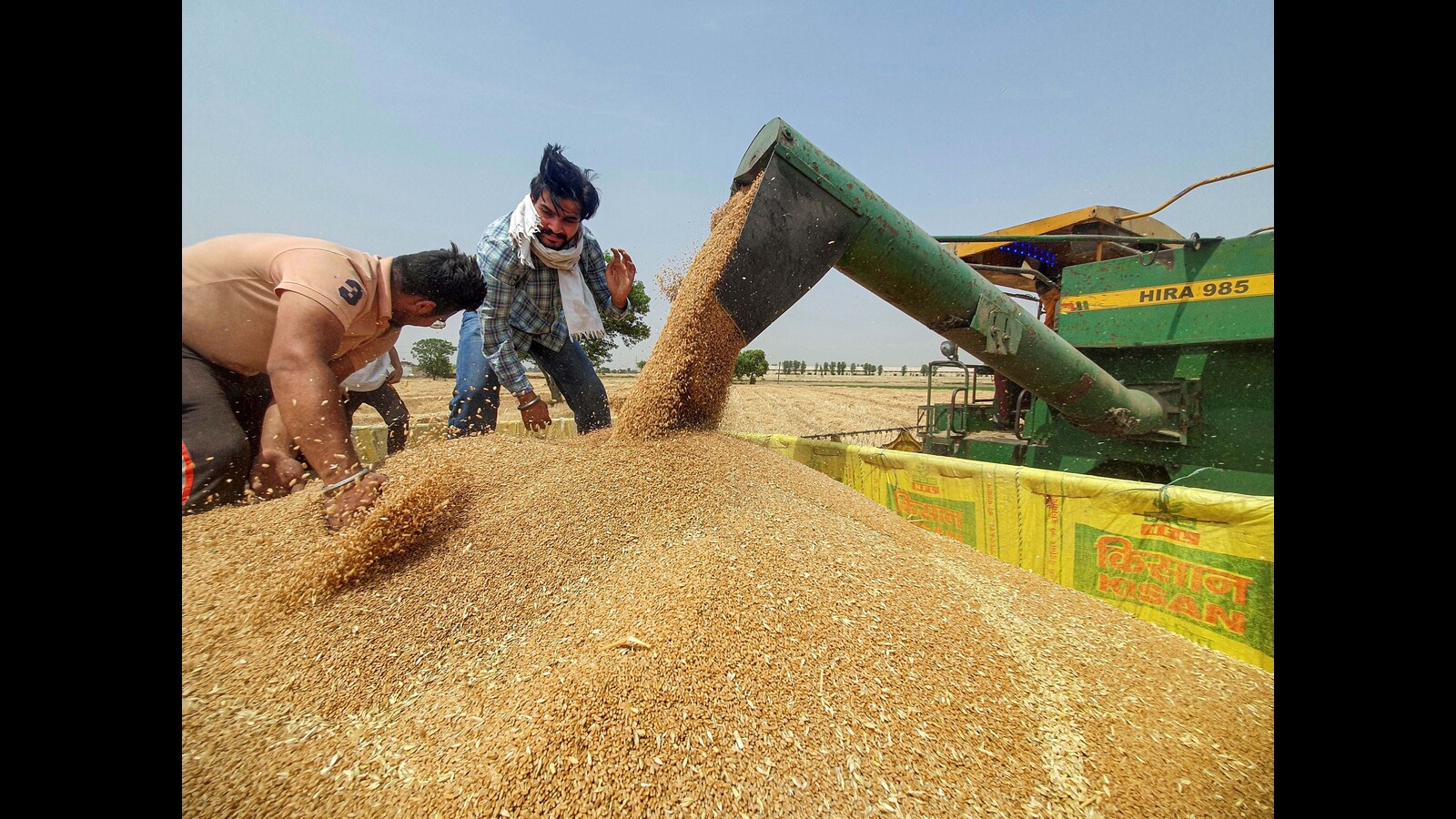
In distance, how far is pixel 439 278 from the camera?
2080 millimetres

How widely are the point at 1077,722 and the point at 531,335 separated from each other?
300 cm

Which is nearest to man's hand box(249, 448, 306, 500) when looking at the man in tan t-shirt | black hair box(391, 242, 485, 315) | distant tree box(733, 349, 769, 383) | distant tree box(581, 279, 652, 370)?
the man in tan t-shirt

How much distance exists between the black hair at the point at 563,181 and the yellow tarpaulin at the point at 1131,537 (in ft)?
7.88

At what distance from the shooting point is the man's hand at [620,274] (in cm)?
318

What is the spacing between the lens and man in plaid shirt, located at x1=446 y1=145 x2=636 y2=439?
9.37 feet

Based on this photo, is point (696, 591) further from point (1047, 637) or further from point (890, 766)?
point (1047, 637)

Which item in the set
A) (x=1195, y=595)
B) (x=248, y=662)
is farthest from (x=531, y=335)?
(x=1195, y=595)

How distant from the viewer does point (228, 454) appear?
5.58ft

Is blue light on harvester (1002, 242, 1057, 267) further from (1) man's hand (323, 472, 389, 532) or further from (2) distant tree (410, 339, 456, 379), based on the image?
(2) distant tree (410, 339, 456, 379)

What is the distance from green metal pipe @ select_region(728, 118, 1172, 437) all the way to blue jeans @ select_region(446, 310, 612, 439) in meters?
1.59

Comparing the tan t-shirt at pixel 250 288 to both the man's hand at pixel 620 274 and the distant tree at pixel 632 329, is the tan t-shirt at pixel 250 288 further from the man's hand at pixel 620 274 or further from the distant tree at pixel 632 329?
the distant tree at pixel 632 329

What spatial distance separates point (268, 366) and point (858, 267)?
2108mm

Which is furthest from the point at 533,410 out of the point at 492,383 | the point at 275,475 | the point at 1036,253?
the point at 1036,253

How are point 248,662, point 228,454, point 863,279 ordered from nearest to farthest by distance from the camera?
point 248,662, point 228,454, point 863,279
